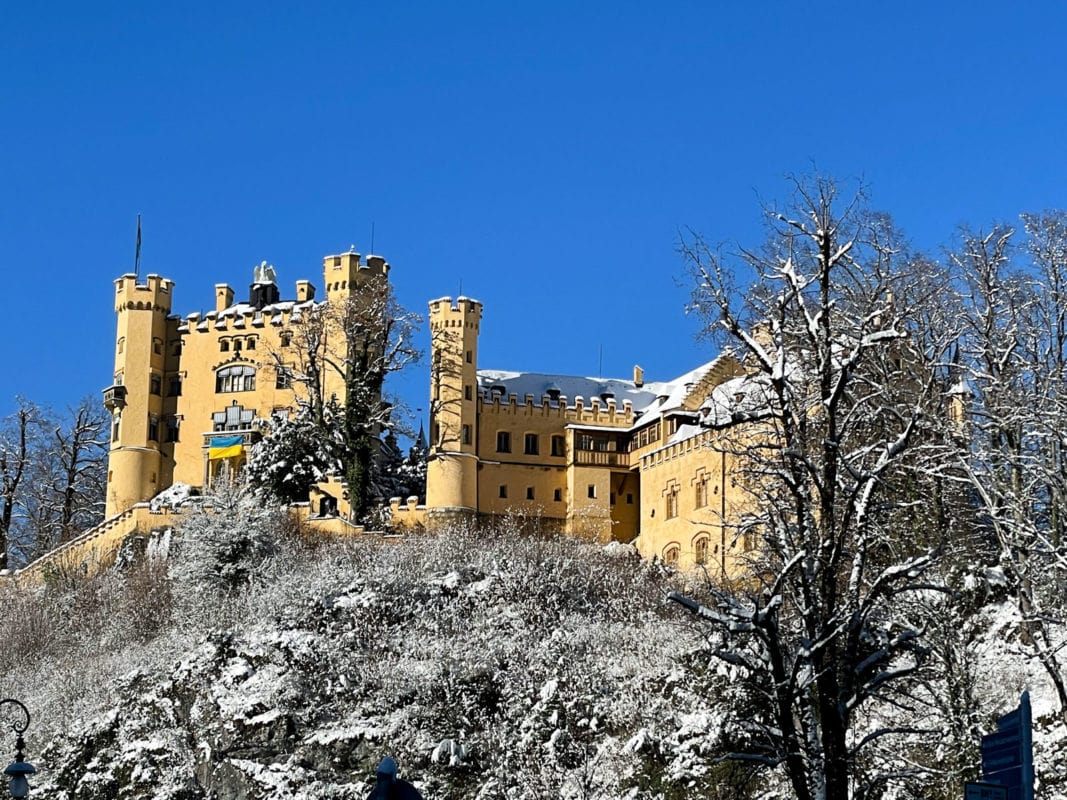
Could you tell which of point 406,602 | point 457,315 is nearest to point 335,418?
point 457,315

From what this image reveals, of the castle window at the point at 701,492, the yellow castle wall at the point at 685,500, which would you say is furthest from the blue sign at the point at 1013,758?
the castle window at the point at 701,492

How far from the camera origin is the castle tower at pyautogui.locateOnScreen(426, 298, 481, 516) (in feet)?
187

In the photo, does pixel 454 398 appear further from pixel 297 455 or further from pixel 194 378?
pixel 194 378

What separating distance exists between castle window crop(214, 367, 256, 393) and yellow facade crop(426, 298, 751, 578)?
24.5 feet

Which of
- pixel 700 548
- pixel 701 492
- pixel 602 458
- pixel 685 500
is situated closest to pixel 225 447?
pixel 602 458

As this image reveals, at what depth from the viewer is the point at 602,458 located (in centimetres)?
6038

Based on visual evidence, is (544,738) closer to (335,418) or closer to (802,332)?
(802,332)

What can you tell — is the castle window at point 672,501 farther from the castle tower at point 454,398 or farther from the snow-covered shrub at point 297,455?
the snow-covered shrub at point 297,455

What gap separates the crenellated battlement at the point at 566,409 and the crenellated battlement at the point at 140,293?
13.7m

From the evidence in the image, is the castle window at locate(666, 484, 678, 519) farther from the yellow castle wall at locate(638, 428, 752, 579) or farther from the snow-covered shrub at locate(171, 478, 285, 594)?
the snow-covered shrub at locate(171, 478, 285, 594)

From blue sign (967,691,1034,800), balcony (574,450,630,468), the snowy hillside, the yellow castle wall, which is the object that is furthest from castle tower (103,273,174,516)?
blue sign (967,691,1034,800)

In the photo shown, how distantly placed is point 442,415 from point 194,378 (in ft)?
35.1

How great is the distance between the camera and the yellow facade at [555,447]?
56.2 meters

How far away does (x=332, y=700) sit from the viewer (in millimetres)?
36438
